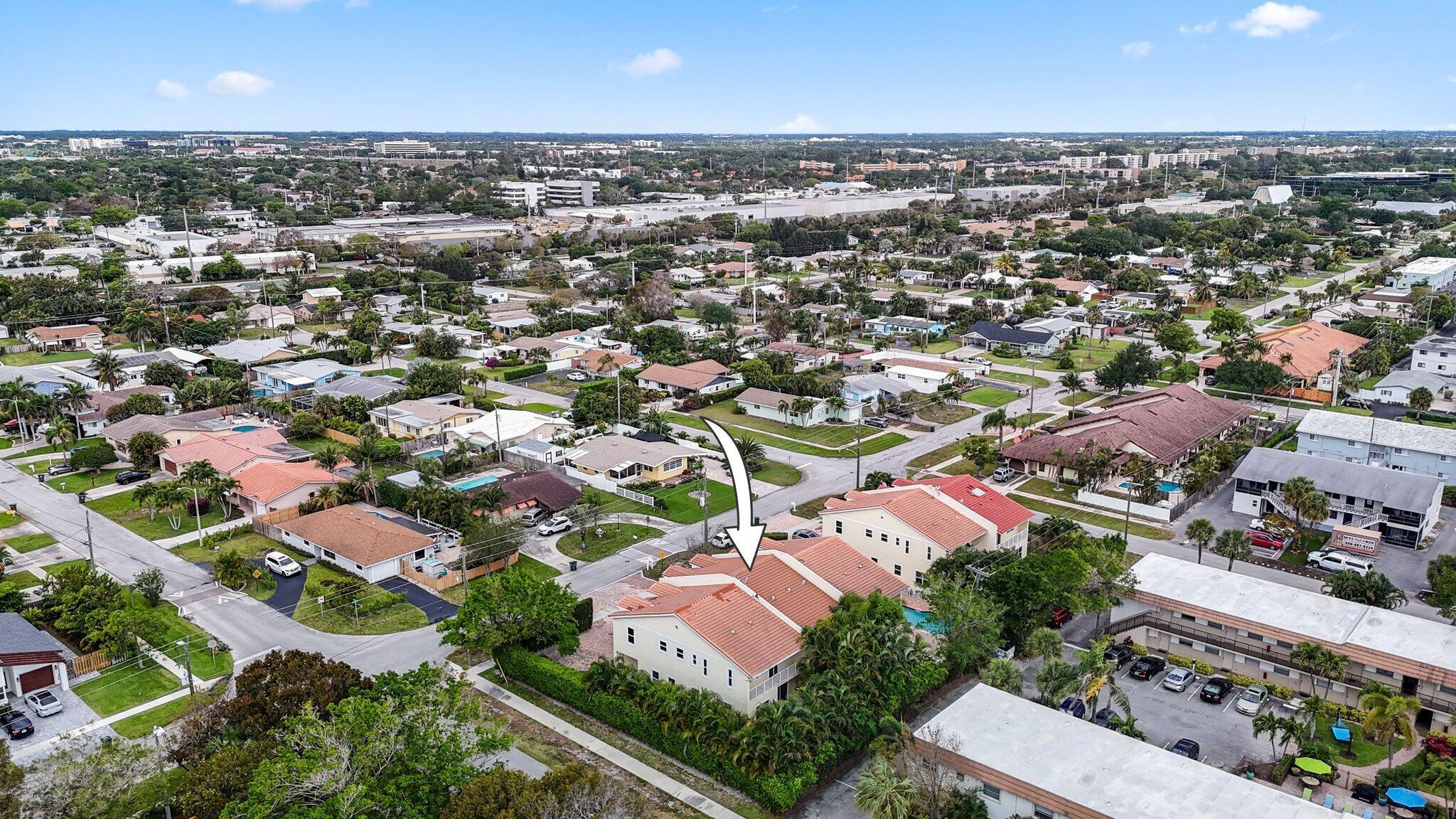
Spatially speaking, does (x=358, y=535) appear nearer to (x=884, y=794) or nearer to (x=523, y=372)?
(x=884, y=794)

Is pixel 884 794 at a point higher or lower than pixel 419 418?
lower

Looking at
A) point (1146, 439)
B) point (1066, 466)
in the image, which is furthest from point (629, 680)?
point (1146, 439)

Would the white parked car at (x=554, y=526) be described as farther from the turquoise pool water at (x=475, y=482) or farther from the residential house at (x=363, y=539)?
the residential house at (x=363, y=539)

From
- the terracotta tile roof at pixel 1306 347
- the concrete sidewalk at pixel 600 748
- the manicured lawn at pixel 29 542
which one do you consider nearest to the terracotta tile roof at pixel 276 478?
the manicured lawn at pixel 29 542

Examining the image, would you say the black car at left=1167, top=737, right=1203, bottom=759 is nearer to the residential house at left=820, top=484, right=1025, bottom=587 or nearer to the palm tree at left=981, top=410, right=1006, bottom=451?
the residential house at left=820, top=484, right=1025, bottom=587

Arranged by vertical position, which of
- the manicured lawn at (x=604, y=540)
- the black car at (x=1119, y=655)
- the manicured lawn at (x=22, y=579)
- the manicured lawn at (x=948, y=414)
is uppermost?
the manicured lawn at (x=948, y=414)

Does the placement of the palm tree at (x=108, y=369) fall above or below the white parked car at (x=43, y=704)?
above

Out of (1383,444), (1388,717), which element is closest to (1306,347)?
(1383,444)
